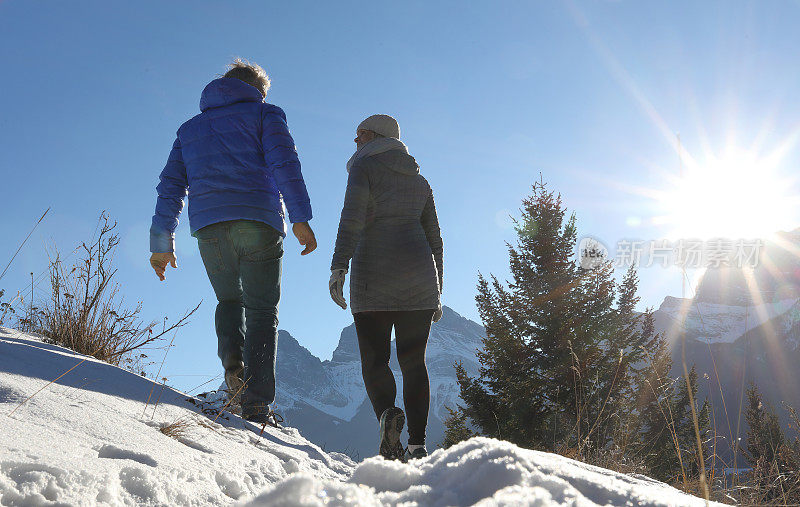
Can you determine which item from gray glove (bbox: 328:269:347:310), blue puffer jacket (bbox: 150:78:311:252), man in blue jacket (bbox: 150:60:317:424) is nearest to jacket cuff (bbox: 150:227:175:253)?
blue puffer jacket (bbox: 150:78:311:252)

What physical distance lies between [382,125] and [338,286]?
42.6 inches

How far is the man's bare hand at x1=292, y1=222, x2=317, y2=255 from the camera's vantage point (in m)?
2.97

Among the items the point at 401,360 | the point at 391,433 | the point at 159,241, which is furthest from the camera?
the point at 159,241

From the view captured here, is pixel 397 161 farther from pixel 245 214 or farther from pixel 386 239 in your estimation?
pixel 245 214

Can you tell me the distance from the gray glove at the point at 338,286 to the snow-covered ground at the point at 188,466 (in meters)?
0.83

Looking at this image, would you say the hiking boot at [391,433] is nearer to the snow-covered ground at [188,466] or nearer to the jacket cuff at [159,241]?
the snow-covered ground at [188,466]

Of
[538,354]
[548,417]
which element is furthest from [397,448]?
[538,354]

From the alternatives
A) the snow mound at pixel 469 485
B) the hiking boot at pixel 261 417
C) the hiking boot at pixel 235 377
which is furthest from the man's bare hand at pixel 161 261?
the snow mound at pixel 469 485

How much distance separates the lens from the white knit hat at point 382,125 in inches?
126

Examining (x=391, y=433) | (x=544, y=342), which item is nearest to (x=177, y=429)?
(x=391, y=433)

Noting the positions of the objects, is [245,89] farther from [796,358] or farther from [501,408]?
[796,358]

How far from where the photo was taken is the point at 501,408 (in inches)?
467

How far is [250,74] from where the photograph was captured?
3432mm

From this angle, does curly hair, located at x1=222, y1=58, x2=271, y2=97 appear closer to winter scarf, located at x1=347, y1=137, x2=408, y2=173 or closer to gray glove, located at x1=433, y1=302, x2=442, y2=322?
winter scarf, located at x1=347, y1=137, x2=408, y2=173
